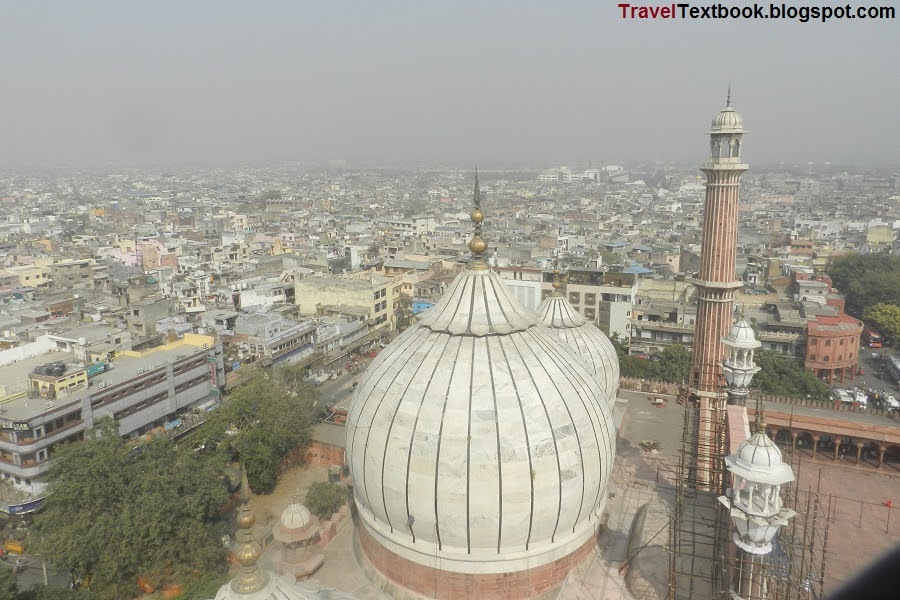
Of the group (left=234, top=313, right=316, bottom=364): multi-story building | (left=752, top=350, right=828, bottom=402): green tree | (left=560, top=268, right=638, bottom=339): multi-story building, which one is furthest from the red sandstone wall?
(left=560, top=268, right=638, bottom=339): multi-story building

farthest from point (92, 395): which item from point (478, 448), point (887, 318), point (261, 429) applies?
point (887, 318)

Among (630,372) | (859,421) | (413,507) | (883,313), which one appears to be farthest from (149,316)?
(883,313)

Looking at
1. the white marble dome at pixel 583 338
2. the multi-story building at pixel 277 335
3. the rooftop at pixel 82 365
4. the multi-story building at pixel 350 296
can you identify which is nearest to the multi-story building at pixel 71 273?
the multi-story building at pixel 350 296

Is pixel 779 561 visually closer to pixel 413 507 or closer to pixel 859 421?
pixel 413 507

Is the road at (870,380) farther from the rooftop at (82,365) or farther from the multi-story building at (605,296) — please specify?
the rooftop at (82,365)

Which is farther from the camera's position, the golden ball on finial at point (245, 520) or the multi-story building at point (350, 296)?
the multi-story building at point (350, 296)

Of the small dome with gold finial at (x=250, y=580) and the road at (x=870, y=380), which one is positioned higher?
the small dome with gold finial at (x=250, y=580)
